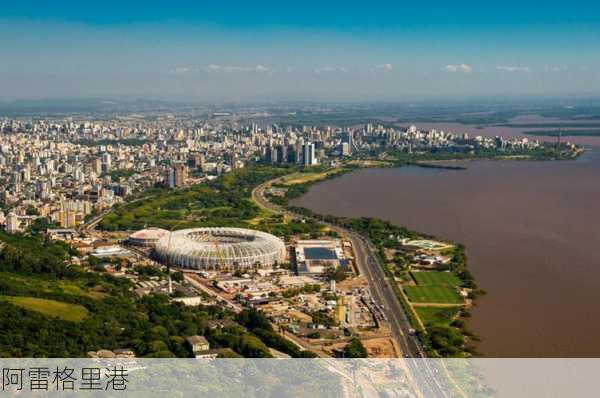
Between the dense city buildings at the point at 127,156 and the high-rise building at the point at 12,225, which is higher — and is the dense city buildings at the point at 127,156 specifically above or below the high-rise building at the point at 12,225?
above

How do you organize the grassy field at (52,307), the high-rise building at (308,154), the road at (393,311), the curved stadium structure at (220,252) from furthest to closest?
1. the high-rise building at (308,154)
2. the curved stadium structure at (220,252)
3. the grassy field at (52,307)
4. the road at (393,311)

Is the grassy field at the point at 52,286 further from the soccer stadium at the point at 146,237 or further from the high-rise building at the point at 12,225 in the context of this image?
the high-rise building at the point at 12,225

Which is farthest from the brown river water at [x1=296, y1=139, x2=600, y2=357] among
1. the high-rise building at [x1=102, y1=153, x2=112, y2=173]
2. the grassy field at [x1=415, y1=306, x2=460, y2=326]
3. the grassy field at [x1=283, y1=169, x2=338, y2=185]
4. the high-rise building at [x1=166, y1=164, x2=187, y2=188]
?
the high-rise building at [x1=102, y1=153, x2=112, y2=173]

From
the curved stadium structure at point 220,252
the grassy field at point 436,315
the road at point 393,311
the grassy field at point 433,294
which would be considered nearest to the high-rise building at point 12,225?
the curved stadium structure at point 220,252

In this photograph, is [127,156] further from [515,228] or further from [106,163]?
[515,228]

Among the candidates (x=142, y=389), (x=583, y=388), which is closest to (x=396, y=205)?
(x=583, y=388)

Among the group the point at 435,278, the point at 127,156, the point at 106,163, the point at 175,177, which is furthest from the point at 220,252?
the point at 127,156
